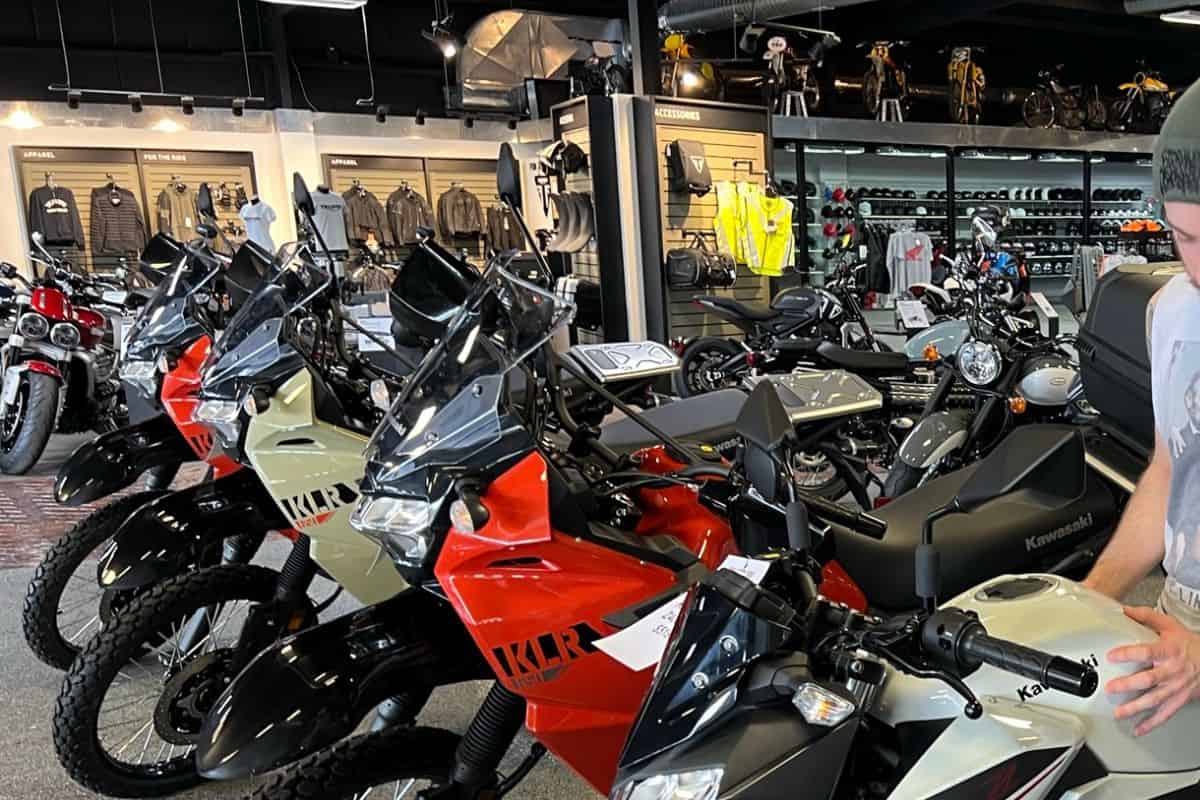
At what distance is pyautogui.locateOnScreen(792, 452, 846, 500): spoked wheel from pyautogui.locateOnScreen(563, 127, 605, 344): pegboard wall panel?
3753mm

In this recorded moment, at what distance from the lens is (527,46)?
9047 millimetres

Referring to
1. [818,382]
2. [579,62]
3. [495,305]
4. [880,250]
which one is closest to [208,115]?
[579,62]

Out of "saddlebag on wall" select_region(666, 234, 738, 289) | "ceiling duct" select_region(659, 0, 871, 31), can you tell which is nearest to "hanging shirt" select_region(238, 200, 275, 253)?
"saddlebag on wall" select_region(666, 234, 738, 289)

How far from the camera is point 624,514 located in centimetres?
170

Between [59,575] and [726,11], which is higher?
[726,11]

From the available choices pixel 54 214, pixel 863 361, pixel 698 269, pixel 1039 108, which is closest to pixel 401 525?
pixel 863 361

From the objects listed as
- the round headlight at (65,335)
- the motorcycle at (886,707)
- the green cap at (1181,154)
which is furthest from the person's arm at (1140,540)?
the round headlight at (65,335)

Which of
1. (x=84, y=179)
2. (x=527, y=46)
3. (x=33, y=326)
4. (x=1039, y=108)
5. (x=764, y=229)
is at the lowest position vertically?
(x=33, y=326)

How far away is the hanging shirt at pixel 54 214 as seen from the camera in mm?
8836

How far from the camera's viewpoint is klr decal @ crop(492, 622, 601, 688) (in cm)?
142

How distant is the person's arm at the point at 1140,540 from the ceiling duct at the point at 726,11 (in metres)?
7.43

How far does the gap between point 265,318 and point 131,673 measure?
97 centimetres

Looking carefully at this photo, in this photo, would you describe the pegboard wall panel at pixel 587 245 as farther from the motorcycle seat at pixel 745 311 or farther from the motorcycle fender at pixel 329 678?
the motorcycle fender at pixel 329 678

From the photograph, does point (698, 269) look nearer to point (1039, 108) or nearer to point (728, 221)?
point (728, 221)
